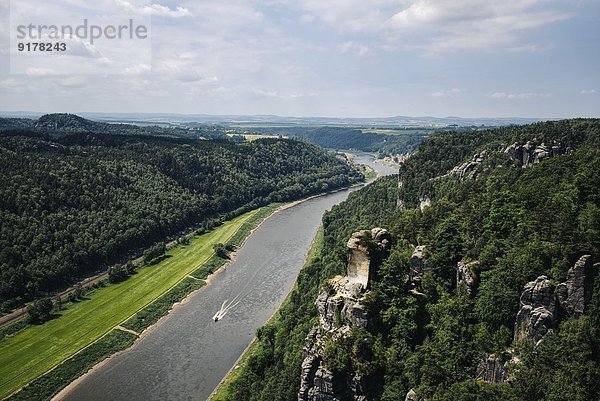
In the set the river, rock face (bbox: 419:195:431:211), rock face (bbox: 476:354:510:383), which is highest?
rock face (bbox: 419:195:431:211)

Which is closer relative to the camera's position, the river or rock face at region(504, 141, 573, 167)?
the river

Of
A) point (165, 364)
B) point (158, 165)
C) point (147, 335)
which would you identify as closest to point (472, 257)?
point (165, 364)

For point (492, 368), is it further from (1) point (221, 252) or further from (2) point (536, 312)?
(1) point (221, 252)

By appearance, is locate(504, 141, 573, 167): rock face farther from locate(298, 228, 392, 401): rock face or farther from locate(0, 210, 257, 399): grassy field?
locate(0, 210, 257, 399): grassy field

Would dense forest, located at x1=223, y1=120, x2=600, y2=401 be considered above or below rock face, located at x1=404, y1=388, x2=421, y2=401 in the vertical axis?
above

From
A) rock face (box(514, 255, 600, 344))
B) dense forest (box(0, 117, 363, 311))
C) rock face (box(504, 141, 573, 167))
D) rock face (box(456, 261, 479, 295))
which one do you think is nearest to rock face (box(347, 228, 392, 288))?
rock face (box(456, 261, 479, 295))

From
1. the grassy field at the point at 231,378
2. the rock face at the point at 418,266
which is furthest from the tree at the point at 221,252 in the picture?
the rock face at the point at 418,266

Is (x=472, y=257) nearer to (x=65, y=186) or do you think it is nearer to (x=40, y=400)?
(x=40, y=400)

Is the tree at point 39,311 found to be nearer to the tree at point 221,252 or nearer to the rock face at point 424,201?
the tree at point 221,252
